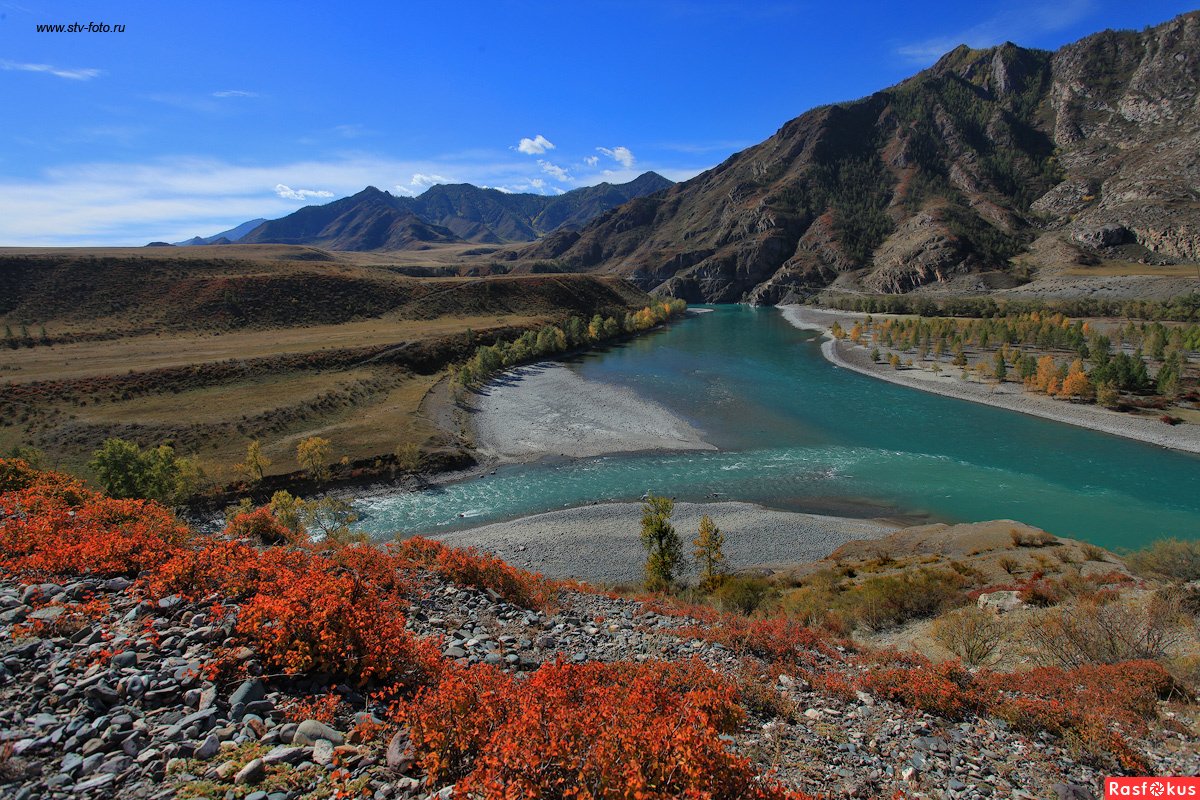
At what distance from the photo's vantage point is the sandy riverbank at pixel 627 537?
3167 centimetres

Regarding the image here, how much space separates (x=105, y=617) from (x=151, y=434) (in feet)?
161

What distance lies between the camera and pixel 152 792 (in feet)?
21.2

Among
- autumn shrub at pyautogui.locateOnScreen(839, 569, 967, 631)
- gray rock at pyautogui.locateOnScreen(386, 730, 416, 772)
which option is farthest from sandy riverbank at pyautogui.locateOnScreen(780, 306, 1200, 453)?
gray rock at pyautogui.locateOnScreen(386, 730, 416, 772)

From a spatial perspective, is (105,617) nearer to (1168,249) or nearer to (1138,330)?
(1138,330)

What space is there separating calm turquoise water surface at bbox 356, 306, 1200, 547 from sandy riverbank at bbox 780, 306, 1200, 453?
1936 millimetres

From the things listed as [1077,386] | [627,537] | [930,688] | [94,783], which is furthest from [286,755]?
[1077,386]

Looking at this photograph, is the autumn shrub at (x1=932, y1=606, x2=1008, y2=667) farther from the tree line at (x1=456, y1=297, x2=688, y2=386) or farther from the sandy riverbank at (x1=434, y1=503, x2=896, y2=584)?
the tree line at (x1=456, y1=297, x2=688, y2=386)

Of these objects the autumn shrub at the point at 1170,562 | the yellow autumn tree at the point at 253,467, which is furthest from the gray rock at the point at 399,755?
the yellow autumn tree at the point at 253,467

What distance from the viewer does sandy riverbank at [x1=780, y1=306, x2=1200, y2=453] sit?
51.8 meters

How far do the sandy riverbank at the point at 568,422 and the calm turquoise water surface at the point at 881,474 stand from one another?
285 centimetres

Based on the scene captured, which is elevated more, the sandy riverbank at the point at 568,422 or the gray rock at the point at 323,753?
the gray rock at the point at 323,753

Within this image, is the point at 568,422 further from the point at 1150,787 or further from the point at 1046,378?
the point at 1046,378

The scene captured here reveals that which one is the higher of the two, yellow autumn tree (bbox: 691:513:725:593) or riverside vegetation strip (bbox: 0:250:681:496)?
riverside vegetation strip (bbox: 0:250:681:496)

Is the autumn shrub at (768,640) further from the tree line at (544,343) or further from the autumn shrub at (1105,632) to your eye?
the tree line at (544,343)
